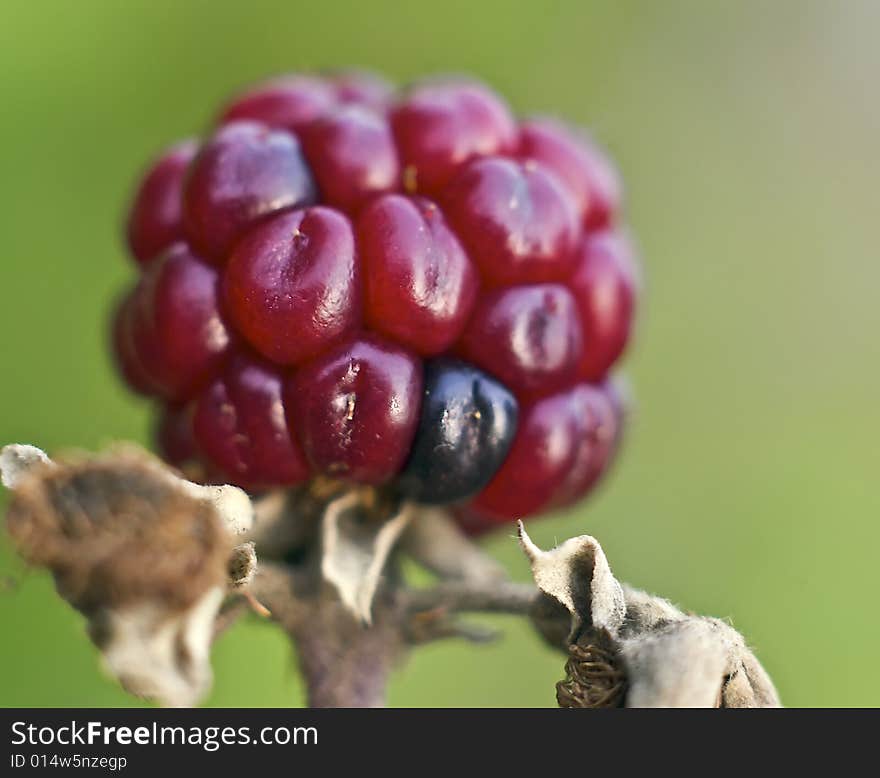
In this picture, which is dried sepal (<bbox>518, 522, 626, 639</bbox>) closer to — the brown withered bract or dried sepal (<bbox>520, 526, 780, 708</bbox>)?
dried sepal (<bbox>520, 526, 780, 708</bbox>)

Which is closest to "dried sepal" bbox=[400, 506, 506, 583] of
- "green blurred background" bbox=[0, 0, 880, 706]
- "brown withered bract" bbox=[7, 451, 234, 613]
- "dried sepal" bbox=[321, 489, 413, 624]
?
"dried sepal" bbox=[321, 489, 413, 624]

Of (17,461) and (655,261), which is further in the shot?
(655,261)

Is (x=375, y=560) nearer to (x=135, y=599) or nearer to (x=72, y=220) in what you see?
(x=135, y=599)

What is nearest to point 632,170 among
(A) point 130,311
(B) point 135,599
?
(A) point 130,311

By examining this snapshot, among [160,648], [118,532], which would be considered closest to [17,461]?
[118,532]

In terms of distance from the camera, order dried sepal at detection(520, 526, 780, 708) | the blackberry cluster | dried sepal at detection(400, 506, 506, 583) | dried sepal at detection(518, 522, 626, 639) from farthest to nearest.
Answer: dried sepal at detection(400, 506, 506, 583) < the blackberry cluster < dried sepal at detection(518, 522, 626, 639) < dried sepal at detection(520, 526, 780, 708)

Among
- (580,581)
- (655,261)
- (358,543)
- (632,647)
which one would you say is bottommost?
(632,647)

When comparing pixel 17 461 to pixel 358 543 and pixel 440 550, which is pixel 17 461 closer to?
pixel 358 543
